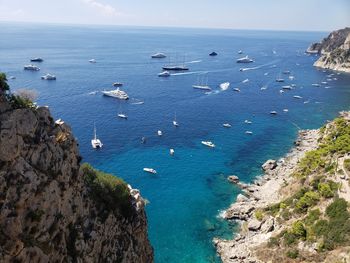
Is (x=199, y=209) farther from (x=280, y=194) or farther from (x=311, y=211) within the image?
(x=311, y=211)

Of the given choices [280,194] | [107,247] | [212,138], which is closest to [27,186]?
[107,247]

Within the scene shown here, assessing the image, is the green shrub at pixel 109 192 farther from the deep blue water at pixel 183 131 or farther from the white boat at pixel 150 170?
the white boat at pixel 150 170

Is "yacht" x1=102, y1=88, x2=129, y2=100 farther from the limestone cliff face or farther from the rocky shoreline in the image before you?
the limestone cliff face

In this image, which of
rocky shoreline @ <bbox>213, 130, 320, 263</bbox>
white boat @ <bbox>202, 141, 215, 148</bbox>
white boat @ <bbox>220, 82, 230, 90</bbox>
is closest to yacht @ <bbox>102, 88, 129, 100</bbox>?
white boat @ <bbox>202, 141, 215, 148</bbox>

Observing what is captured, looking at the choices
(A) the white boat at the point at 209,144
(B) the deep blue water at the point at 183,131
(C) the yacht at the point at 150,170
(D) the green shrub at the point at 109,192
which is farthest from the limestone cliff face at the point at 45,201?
(A) the white boat at the point at 209,144

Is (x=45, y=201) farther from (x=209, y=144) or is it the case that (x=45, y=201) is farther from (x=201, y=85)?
(x=201, y=85)

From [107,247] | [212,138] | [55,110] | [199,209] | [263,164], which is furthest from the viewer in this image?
[55,110]
